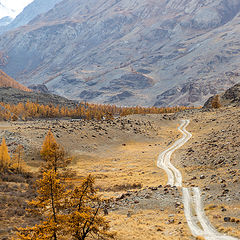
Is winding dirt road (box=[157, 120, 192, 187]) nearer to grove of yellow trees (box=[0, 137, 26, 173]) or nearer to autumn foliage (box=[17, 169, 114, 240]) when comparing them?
autumn foliage (box=[17, 169, 114, 240])

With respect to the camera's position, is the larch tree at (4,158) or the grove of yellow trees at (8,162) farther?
the grove of yellow trees at (8,162)

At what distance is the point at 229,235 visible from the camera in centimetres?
2181

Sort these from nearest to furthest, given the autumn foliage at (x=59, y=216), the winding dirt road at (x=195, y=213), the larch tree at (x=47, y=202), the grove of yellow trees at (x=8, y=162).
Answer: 1. the larch tree at (x=47, y=202)
2. the autumn foliage at (x=59, y=216)
3. the winding dirt road at (x=195, y=213)
4. the grove of yellow trees at (x=8, y=162)

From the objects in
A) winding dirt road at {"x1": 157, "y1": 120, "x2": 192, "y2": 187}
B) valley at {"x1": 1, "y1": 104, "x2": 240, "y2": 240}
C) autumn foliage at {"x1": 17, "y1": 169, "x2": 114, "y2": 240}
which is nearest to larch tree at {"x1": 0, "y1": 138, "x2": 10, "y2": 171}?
valley at {"x1": 1, "y1": 104, "x2": 240, "y2": 240}

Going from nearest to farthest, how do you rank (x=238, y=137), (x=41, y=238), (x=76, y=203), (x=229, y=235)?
(x=41, y=238), (x=76, y=203), (x=229, y=235), (x=238, y=137)

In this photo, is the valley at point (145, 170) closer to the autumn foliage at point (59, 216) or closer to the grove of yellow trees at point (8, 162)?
the autumn foliage at point (59, 216)

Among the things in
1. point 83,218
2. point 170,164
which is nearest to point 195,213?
point 83,218

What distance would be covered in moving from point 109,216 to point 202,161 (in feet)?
87.8

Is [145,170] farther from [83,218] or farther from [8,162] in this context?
[83,218]

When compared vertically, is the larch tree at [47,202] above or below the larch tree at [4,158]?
below

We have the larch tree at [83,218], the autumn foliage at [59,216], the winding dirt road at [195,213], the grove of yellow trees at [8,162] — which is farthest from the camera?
the grove of yellow trees at [8,162]

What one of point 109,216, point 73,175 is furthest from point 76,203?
point 73,175

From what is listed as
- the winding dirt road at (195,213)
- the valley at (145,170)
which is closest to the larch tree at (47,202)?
the valley at (145,170)

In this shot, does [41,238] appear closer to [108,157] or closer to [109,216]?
[109,216]
